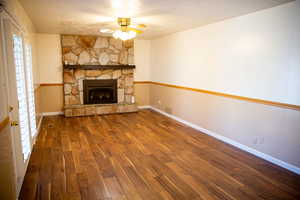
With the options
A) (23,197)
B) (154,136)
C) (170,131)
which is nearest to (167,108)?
(170,131)

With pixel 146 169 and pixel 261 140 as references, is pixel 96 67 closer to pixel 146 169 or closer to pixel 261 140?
pixel 146 169

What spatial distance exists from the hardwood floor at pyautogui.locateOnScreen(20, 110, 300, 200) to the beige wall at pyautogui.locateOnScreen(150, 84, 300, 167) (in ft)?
0.83

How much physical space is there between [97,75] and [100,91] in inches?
20.5

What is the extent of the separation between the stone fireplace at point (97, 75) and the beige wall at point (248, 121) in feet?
7.04

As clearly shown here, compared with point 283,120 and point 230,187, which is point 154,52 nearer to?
point 283,120

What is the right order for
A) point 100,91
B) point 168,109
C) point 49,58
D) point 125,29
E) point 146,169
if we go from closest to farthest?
point 146,169, point 125,29, point 49,58, point 168,109, point 100,91

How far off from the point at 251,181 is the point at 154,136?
7.18 ft

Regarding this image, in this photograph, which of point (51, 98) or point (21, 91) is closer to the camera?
point (21, 91)

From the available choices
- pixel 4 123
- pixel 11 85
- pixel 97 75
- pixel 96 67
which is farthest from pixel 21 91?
pixel 97 75

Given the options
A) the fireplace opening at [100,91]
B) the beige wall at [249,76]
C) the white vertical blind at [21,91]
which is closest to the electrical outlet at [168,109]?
the beige wall at [249,76]

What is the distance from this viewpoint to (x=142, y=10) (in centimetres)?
340

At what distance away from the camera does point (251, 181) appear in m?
2.79

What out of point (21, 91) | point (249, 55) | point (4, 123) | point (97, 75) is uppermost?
point (249, 55)

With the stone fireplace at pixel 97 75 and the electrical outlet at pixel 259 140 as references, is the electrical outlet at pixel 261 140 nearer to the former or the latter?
the electrical outlet at pixel 259 140
